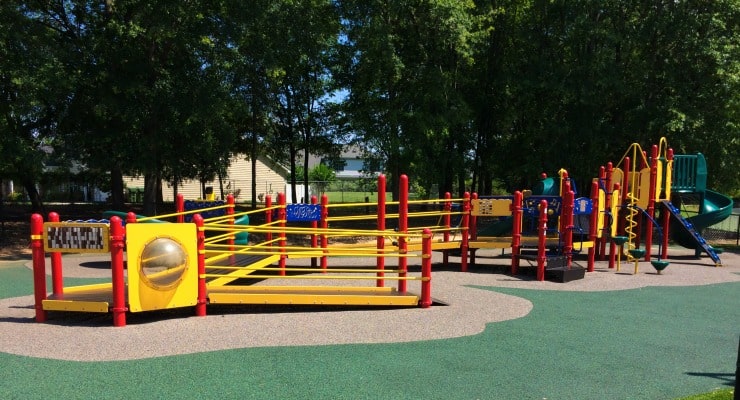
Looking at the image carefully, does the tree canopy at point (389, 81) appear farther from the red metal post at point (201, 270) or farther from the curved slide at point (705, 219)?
the red metal post at point (201, 270)

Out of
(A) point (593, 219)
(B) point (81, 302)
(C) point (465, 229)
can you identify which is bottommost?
(B) point (81, 302)

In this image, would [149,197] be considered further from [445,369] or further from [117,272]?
[445,369]

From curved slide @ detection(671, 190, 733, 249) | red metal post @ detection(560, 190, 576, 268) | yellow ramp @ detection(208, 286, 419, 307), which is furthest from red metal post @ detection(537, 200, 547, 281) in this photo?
curved slide @ detection(671, 190, 733, 249)

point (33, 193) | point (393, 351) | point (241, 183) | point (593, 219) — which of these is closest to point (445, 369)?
point (393, 351)

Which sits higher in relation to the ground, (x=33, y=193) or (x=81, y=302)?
(x=33, y=193)

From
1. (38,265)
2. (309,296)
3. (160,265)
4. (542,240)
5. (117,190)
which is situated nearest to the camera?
(160,265)

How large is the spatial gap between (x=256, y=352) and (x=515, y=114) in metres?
23.6

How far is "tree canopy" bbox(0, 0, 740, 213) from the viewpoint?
1555 cm

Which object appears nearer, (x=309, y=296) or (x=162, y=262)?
(x=162, y=262)

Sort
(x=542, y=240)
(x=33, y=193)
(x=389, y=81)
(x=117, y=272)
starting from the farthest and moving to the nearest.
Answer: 1. (x=389, y=81)
2. (x=33, y=193)
3. (x=542, y=240)
4. (x=117, y=272)

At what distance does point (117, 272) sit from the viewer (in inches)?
251

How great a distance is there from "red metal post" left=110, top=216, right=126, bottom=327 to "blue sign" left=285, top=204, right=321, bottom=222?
14.4 ft

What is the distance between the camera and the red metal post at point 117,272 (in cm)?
637

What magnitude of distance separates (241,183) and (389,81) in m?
27.0
